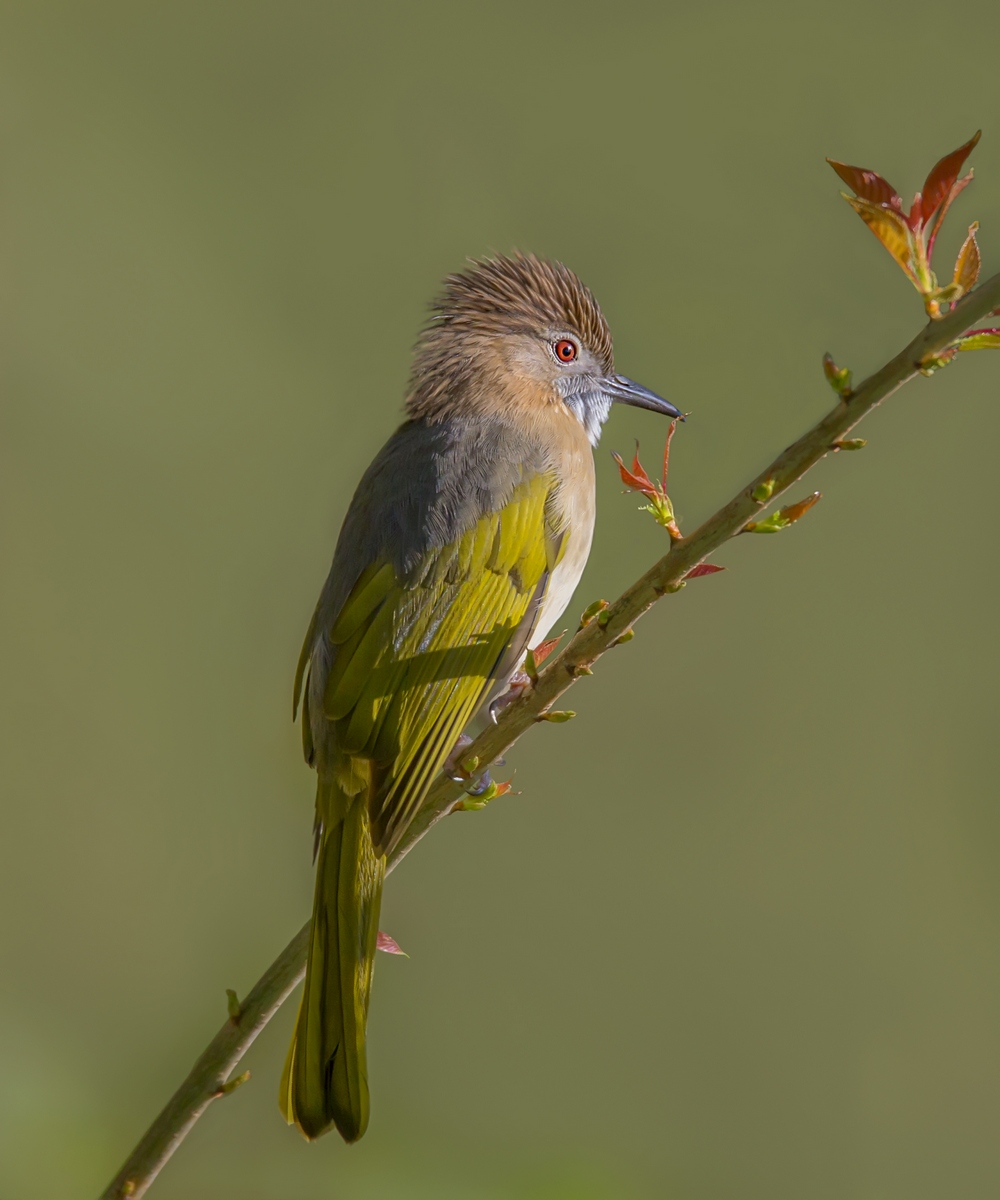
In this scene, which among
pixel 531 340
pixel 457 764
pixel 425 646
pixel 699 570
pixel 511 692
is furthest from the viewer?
pixel 531 340

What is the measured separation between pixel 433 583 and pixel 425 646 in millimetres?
158

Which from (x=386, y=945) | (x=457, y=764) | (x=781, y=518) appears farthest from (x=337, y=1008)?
(x=781, y=518)

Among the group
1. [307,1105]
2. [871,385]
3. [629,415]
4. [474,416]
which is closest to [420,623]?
[474,416]

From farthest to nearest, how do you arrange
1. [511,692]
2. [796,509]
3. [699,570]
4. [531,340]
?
[531,340] → [511,692] → [699,570] → [796,509]

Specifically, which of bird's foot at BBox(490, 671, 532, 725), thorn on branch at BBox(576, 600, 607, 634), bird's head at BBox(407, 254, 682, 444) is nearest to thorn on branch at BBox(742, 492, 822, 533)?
thorn on branch at BBox(576, 600, 607, 634)

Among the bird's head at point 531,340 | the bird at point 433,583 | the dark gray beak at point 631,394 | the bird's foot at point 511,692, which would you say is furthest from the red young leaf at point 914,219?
the dark gray beak at point 631,394

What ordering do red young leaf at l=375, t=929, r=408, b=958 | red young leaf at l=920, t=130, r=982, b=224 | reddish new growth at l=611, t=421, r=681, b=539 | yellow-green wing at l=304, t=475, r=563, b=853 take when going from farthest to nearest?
yellow-green wing at l=304, t=475, r=563, b=853
red young leaf at l=375, t=929, r=408, b=958
reddish new growth at l=611, t=421, r=681, b=539
red young leaf at l=920, t=130, r=982, b=224

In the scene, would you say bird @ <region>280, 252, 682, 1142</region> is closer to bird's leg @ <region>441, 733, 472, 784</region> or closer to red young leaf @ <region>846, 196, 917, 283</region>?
bird's leg @ <region>441, 733, 472, 784</region>

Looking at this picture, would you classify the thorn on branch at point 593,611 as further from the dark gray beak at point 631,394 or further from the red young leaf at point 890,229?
the dark gray beak at point 631,394

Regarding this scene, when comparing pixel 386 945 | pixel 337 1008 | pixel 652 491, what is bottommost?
pixel 337 1008

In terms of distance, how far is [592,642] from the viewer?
5.84ft

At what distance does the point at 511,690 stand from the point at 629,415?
10.3ft

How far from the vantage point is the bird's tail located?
219 centimetres

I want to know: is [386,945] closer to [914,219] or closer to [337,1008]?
[337,1008]
